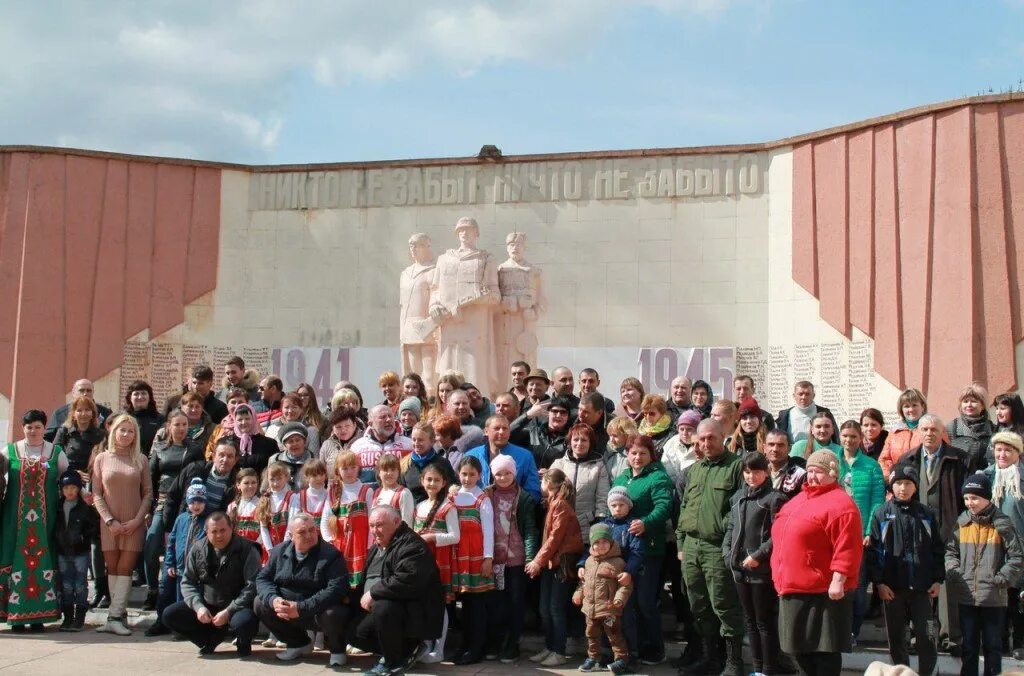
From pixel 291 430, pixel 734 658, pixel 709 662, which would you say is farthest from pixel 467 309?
pixel 734 658

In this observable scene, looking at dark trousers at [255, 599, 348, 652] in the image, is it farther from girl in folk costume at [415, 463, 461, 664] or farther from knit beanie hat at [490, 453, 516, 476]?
knit beanie hat at [490, 453, 516, 476]

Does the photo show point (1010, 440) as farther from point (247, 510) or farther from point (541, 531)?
point (247, 510)

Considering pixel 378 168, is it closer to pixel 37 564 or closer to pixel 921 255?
pixel 921 255

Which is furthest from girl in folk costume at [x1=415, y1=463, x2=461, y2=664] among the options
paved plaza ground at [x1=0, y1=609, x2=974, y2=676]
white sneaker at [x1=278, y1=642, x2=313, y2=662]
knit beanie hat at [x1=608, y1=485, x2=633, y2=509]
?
knit beanie hat at [x1=608, y1=485, x2=633, y2=509]

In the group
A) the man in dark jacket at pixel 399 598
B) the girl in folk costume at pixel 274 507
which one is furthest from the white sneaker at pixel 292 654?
the girl in folk costume at pixel 274 507

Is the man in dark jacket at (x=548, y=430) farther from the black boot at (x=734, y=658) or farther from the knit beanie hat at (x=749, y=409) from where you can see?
the black boot at (x=734, y=658)

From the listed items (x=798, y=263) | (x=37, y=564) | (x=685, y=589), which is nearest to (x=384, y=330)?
(x=798, y=263)

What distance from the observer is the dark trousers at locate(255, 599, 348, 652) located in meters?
6.59

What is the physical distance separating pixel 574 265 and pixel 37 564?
7.34 m

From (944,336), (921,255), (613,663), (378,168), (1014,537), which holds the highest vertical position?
(378,168)

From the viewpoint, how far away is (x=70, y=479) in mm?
7543

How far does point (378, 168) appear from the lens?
14078 mm

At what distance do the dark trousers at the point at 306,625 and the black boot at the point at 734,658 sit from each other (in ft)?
6.33

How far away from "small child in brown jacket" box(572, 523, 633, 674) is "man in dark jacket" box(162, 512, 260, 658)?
69.7 inches
